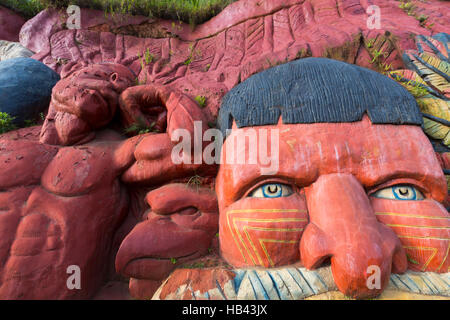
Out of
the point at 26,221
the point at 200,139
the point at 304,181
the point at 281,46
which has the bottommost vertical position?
the point at 26,221

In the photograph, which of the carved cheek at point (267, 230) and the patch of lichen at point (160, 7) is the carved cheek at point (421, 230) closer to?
the carved cheek at point (267, 230)

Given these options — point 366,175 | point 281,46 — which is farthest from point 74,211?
point 281,46

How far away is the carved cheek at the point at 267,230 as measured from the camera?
1917 millimetres

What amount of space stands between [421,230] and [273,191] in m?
1.08

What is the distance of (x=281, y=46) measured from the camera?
3.19m

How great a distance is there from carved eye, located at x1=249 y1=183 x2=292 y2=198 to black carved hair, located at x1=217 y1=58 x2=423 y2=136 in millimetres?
533

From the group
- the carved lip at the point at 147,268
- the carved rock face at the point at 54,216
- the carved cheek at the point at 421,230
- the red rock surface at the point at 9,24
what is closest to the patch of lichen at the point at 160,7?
the red rock surface at the point at 9,24

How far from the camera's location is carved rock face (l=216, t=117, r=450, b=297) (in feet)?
5.88

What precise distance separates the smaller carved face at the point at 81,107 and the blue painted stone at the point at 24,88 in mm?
622

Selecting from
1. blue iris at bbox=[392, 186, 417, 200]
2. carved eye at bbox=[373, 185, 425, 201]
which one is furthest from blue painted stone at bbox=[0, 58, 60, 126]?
blue iris at bbox=[392, 186, 417, 200]

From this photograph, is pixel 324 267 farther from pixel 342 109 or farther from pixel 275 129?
pixel 342 109

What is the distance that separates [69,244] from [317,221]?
77.9 inches

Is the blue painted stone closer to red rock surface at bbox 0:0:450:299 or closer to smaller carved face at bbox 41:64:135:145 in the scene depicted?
red rock surface at bbox 0:0:450:299

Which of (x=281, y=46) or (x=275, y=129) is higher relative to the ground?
(x=281, y=46)
